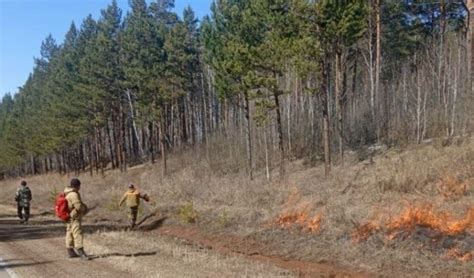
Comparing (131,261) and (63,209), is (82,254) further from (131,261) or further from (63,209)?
(131,261)

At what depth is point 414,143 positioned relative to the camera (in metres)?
27.4

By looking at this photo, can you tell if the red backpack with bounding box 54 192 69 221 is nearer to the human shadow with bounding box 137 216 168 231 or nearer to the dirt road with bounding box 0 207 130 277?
the dirt road with bounding box 0 207 130 277

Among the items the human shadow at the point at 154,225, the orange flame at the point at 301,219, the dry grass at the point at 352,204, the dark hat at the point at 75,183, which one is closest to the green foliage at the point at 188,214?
the dry grass at the point at 352,204

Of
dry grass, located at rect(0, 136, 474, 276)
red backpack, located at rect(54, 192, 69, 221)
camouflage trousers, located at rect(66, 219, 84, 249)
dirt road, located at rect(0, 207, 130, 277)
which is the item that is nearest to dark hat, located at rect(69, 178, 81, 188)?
red backpack, located at rect(54, 192, 69, 221)

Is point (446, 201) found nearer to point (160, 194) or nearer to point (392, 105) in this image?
point (160, 194)

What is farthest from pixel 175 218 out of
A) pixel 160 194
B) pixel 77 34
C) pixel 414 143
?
pixel 77 34

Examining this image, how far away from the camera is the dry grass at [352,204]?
14.6 meters

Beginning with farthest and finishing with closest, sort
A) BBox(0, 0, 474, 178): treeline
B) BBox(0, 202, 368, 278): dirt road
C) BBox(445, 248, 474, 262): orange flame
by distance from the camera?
1. BBox(0, 0, 474, 178): treeline
2. BBox(445, 248, 474, 262): orange flame
3. BBox(0, 202, 368, 278): dirt road

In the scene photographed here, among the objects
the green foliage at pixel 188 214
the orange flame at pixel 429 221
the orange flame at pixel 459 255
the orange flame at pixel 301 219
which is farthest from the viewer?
the green foliage at pixel 188 214

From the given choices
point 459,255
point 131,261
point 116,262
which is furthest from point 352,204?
point 116,262

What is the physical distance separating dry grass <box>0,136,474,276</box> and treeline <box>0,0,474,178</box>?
2949 millimetres

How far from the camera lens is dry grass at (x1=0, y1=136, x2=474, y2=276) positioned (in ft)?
48.0

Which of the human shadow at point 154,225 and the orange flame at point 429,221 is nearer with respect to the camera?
the orange flame at point 429,221

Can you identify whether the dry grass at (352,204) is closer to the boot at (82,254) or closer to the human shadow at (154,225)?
the human shadow at (154,225)
